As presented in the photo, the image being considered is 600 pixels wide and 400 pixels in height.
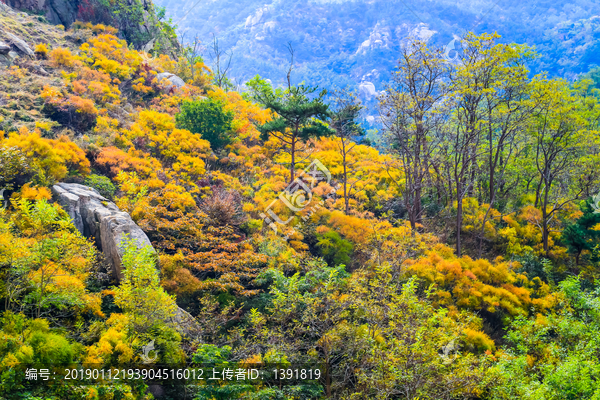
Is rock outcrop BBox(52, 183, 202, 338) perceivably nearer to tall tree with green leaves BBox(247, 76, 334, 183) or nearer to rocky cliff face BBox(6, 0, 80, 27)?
tall tree with green leaves BBox(247, 76, 334, 183)

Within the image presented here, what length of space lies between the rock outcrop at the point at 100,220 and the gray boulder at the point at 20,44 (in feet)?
47.4

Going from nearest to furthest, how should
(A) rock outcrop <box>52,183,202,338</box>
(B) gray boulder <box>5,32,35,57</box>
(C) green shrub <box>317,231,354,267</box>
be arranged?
(A) rock outcrop <box>52,183,202,338</box> < (C) green shrub <box>317,231,354,267</box> < (B) gray boulder <box>5,32,35,57</box>

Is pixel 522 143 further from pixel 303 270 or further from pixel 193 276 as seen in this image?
pixel 193 276

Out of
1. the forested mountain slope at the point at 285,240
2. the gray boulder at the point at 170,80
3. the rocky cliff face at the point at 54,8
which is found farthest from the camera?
the rocky cliff face at the point at 54,8

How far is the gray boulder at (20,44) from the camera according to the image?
1969 centimetres

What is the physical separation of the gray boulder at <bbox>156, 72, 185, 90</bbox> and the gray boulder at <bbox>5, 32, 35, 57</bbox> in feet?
25.9

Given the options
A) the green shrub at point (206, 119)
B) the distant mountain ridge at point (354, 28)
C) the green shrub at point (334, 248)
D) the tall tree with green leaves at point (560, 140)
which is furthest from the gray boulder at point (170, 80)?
the distant mountain ridge at point (354, 28)

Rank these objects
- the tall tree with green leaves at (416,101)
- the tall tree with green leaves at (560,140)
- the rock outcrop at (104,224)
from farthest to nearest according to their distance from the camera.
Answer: the tall tree with green leaves at (560,140), the tall tree with green leaves at (416,101), the rock outcrop at (104,224)

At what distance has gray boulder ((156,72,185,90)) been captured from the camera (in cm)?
2567

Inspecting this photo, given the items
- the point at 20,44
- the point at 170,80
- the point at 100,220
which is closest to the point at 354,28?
the point at 170,80

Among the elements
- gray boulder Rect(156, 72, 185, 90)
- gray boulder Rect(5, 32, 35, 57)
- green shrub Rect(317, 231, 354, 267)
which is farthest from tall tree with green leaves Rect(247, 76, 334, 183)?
gray boulder Rect(5, 32, 35, 57)

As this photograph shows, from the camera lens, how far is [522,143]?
20.1m

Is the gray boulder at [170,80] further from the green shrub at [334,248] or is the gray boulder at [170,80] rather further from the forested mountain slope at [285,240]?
the green shrub at [334,248]

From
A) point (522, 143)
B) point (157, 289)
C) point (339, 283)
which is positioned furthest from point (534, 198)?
point (157, 289)
